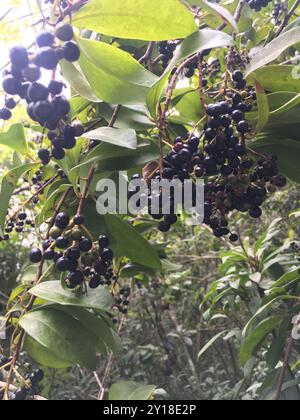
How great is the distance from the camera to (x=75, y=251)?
78 cm

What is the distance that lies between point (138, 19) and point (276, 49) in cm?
21

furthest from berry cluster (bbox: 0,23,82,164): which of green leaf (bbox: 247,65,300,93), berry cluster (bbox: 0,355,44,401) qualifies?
berry cluster (bbox: 0,355,44,401)

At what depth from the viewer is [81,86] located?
31.1 inches

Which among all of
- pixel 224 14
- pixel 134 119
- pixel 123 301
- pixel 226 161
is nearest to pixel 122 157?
pixel 134 119

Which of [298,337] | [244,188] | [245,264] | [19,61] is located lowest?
[245,264]

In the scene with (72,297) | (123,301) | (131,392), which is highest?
(72,297)

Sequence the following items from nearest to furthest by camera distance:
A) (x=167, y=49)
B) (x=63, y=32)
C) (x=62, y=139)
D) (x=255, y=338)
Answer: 1. (x=63, y=32)
2. (x=62, y=139)
3. (x=167, y=49)
4. (x=255, y=338)

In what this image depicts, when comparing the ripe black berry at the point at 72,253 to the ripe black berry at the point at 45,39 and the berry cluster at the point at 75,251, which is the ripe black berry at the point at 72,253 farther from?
the ripe black berry at the point at 45,39

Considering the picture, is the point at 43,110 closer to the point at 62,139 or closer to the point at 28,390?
the point at 62,139

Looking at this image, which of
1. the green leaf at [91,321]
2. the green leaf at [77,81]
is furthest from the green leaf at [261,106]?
the green leaf at [91,321]

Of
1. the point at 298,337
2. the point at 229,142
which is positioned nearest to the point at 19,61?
the point at 229,142

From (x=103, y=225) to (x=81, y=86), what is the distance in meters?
0.29

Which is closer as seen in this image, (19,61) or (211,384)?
(19,61)

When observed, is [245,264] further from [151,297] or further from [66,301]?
[151,297]
